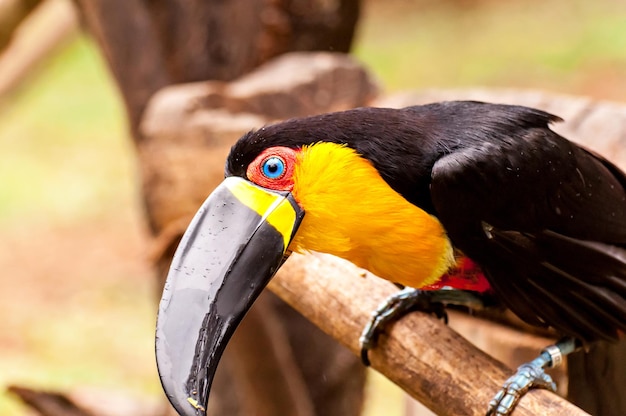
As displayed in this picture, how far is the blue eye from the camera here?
115 centimetres

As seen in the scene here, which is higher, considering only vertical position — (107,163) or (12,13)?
(12,13)

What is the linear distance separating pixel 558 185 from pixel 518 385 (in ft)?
0.99

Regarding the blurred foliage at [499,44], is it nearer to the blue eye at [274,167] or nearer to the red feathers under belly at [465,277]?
the red feathers under belly at [465,277]

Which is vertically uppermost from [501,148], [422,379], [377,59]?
[501,148]

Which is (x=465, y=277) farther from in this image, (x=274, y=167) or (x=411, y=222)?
(x=274, y=167)

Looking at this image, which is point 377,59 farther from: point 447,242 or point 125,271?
point 447,242

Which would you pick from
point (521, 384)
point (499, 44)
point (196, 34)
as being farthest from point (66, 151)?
point (521, 384)

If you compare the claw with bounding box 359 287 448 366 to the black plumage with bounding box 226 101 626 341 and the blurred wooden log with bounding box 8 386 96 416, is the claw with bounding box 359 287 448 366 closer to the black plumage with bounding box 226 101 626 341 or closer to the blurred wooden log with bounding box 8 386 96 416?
the black plumage with bounding box 226 101 626 341

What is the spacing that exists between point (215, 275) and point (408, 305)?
1.38 ft

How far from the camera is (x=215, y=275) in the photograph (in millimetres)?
1121

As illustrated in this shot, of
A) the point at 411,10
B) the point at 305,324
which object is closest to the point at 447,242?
the point at 305,324

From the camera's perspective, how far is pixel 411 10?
6.70 meters

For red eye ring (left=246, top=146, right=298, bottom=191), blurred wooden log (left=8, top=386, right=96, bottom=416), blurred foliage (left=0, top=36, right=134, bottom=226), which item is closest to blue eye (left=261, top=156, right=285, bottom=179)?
red eye ring (left=246, top=146, right=298, bottom=191)

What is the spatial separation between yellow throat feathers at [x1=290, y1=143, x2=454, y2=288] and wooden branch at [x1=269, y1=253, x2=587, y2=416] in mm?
187
